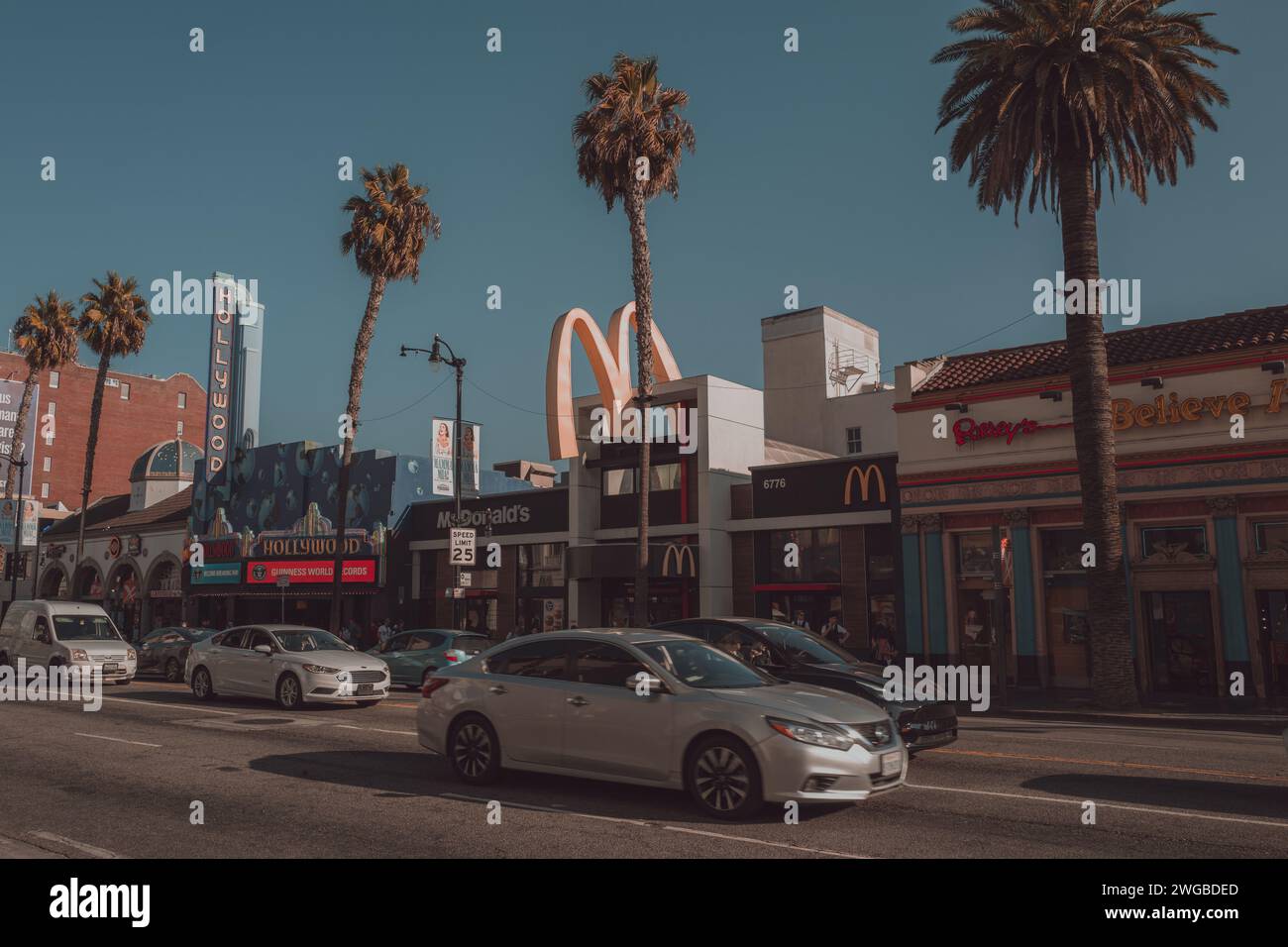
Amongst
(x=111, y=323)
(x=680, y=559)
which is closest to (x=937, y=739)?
(x=680, y=559)

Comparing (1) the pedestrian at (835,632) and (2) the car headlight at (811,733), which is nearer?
(2) the car headlight at (811,733)

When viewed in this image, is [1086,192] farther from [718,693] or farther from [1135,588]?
[718,693]

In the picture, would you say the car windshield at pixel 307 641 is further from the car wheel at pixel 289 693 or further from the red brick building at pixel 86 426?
the red brick building at pixel 86 426

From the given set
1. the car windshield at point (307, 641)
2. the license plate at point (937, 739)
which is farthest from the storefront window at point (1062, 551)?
the car windshield at point (307, 641)

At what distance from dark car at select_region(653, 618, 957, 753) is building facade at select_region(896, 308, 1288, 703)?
9.22 m

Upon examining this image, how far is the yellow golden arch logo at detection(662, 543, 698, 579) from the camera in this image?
1200 inches

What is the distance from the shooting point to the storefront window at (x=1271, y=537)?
2152 centimetres

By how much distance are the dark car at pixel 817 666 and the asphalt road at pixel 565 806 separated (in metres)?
0.46

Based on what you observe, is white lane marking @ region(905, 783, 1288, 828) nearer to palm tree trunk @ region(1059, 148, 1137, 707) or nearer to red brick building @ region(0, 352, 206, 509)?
palm tree trunk @ region(1059, 148, 1137, 707)

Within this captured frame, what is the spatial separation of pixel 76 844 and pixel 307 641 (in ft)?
36.8
